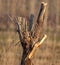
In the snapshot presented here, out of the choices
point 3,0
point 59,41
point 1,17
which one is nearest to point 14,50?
point 1,17

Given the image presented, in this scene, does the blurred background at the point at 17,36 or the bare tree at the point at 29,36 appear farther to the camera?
the blurred background at the point at 17,36

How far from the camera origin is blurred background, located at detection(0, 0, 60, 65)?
648 centimetres

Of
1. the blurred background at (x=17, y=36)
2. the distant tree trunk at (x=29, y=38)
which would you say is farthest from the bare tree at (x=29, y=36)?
the blurred background at (x=17, y=36)

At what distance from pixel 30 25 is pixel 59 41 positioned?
5.84 metres

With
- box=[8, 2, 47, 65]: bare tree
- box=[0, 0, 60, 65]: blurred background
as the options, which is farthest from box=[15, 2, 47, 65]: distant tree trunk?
box=[0, 0, 60, 65]: blurred background

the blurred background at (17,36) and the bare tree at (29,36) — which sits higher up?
the bare tree at (29,36)

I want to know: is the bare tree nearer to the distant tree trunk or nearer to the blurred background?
the distant tree trunk

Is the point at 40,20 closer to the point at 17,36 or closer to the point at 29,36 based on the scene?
the point at 29,36

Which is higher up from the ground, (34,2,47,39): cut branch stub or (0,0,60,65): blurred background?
(34,2,47,39): cut branch stub

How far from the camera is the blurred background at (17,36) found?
21.3 feet

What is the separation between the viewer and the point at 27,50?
4426 mm

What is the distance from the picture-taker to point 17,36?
22.0 feet

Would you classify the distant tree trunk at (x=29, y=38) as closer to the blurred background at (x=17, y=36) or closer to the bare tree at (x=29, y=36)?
the bare tree at (x=29, y=36)

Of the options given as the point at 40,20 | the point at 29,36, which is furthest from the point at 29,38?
the point at 40,20
